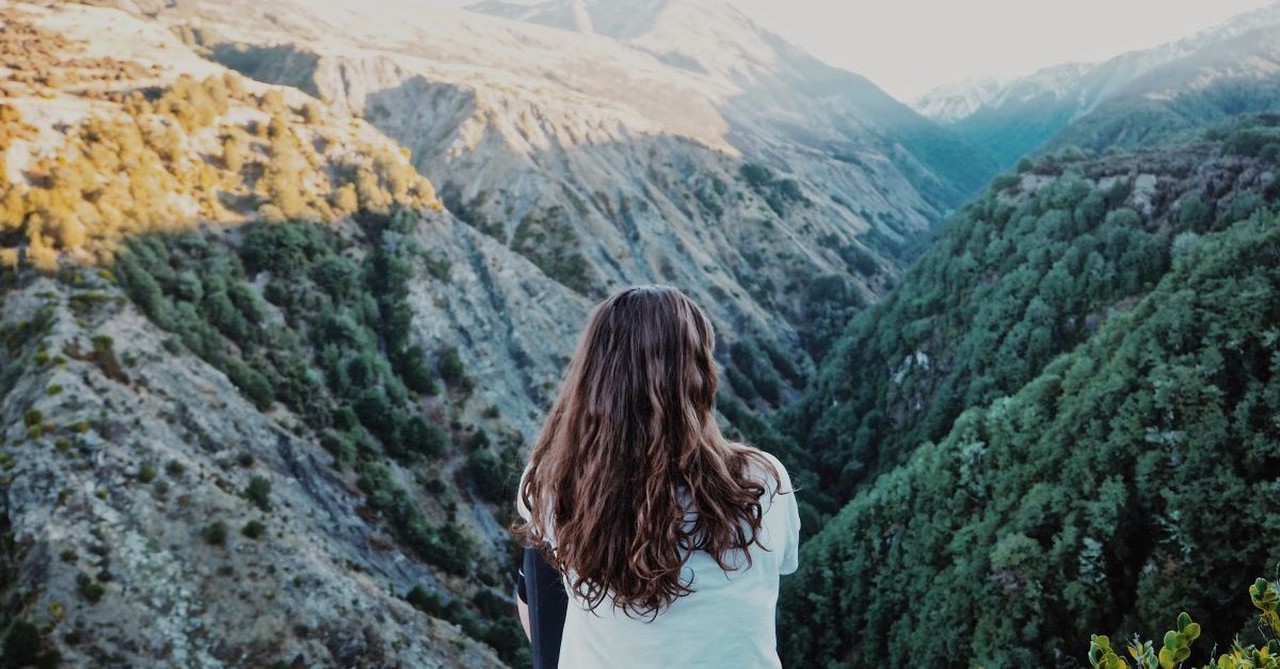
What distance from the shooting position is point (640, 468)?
10.6 feet

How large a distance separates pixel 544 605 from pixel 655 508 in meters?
0.97

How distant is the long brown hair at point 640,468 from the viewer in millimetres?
3059

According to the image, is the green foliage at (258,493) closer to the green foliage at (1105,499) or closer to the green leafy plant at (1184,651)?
the green foliage at (1105,499)

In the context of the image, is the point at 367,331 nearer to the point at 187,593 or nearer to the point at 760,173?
the point at 187,593

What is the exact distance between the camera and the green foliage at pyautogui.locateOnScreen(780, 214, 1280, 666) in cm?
1823

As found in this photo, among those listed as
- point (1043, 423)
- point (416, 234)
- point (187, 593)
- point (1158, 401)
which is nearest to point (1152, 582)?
point (1158, 401)

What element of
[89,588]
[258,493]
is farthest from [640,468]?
Result: [258,493]

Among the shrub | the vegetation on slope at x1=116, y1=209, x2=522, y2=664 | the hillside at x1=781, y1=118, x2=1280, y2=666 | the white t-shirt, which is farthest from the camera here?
the vegetation on slope at x1=116, y1=209, x2=522, y2=664

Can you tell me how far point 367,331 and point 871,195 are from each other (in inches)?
5105

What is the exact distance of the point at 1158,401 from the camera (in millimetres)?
20875

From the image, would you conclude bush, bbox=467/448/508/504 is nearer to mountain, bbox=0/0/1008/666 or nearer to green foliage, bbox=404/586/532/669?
mountain, bbox=0/0/1008/666

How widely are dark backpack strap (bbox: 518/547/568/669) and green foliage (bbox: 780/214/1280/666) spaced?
2009 centimetres

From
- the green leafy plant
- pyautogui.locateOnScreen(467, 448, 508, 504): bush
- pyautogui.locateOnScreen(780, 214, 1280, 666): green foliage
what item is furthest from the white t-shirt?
pyautogui.locateOnScreen(467, 448, 508, 504): bush

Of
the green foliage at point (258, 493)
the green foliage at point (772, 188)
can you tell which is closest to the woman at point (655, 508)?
the green foliage at point (258, 493)
